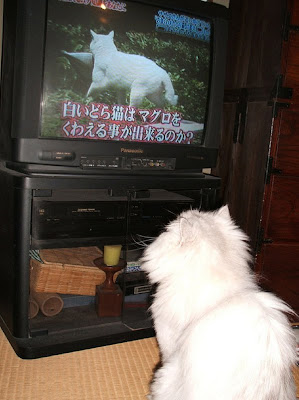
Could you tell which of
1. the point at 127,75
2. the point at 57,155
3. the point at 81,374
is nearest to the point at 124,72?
the point at 127,75

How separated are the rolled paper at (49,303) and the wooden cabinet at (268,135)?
2.97 ft

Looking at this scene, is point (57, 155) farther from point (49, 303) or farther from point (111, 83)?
point (49, 303)

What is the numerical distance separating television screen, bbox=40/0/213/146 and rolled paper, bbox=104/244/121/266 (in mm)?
476

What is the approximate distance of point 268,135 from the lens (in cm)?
179

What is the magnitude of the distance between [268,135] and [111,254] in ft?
2.88

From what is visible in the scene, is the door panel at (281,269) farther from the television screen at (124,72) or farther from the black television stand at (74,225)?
the television screen at (124,72)

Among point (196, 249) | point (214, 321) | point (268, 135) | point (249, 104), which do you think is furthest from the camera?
point (249, 104)

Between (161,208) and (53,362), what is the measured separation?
733 millimetres

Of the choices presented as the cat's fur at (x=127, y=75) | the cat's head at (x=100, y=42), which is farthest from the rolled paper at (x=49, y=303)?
the cat's head at (x=100, y=42)

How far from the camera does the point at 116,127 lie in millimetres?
1510

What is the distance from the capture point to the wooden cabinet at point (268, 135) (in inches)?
68.3

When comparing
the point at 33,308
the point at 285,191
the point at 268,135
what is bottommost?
the point at 33,308

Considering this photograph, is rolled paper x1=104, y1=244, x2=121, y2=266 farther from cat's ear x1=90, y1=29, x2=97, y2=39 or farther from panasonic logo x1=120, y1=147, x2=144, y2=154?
cat's ear x1=90, y1=29, x2=97, y2=39

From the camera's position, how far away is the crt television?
4.41 feet
